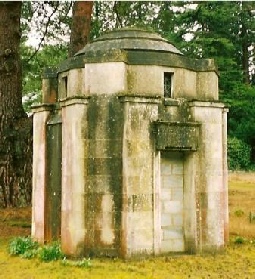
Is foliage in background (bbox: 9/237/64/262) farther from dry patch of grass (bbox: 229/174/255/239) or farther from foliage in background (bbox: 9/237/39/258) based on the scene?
dry patch of grass (bbox: 229/174/255/239)

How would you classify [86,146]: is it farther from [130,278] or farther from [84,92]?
[130,278]

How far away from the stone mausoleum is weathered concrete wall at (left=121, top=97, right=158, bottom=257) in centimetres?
2

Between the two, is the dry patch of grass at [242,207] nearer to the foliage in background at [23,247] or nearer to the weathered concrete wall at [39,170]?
the weathered concrete wall at [39,170]

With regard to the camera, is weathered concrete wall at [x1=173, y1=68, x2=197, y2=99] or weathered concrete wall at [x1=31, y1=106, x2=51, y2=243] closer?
weathered concrete wall at [x1=173, y1=68, x2=197, y2=99]

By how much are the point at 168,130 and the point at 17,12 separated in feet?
26.4

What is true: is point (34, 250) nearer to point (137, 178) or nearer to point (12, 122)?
point (137, 178)

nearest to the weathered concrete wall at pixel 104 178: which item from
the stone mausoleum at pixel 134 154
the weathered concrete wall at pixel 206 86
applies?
the stone mausoleum at pixel 134 154

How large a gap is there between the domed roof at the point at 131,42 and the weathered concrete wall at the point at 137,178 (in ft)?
3.96

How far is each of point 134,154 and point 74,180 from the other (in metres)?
1.17

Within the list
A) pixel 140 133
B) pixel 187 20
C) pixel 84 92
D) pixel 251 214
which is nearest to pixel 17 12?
pixel 84 92

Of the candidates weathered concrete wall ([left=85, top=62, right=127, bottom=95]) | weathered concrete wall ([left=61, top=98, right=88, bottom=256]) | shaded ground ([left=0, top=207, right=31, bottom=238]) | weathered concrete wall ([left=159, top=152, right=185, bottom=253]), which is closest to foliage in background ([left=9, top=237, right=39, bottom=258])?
weathered concrete wall ([left=61, top=98, right=88, bottom=256])

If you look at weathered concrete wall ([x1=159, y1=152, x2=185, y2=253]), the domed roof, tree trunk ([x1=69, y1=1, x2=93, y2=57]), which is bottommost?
weathered concrete wall ([x1=159, y1=152, x2=185, y2=253])

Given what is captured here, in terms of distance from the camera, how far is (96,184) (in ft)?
30.0

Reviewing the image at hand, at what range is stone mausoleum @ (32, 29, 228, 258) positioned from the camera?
29.8 ft
